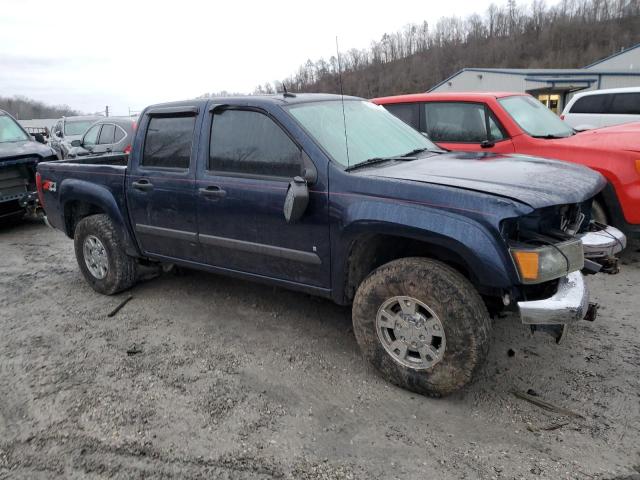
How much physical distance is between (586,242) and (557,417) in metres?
1.19

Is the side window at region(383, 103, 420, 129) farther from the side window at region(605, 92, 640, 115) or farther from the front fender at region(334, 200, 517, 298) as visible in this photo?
the side window at region(605, 92, 640, 115)

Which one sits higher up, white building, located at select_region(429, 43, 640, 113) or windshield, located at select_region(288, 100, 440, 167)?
windshield, located at select_region(288, 100, 440, 167)

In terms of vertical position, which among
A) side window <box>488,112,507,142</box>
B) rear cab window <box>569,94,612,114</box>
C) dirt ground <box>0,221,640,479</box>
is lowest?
dirt ground <box>0,221,640,479</box>

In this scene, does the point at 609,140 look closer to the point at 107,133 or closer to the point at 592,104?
the point at 592,104

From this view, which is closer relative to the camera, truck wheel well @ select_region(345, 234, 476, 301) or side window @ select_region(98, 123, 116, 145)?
truck wheel well @ select_region(345, 234, 476, 301)

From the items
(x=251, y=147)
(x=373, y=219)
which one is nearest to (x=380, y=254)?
(x=373, y=219)

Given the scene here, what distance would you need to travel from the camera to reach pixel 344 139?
3.55 metres

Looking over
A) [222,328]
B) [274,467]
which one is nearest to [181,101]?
[222,328]

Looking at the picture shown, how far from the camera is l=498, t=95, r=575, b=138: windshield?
238 inches

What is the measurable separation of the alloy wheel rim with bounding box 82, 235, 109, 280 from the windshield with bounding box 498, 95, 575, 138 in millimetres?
4815

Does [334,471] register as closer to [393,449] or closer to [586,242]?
[393,449]

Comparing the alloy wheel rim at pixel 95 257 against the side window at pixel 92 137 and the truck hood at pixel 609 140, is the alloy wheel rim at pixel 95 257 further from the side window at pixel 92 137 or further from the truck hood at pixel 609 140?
the side window at pixel 92 137

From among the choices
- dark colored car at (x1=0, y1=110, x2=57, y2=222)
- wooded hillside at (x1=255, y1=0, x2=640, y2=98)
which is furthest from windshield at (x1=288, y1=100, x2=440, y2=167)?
wooded hillside at (x1=255, y1=0, x2=640, y2=98)

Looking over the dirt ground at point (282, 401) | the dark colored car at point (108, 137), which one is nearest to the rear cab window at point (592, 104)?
the dirt ground at point (282, 401)
